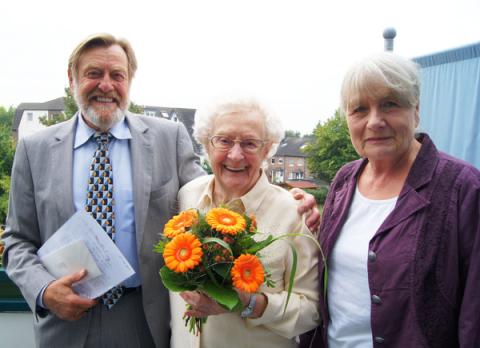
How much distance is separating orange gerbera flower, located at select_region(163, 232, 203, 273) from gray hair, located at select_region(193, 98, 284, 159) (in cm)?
80

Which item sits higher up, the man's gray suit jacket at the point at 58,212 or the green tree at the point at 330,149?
the man's gray suit jacket at the point at 58,212

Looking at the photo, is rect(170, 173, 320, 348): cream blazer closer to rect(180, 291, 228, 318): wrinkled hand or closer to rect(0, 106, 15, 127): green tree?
rect(180, 291, 228, 318): wrinkled hand

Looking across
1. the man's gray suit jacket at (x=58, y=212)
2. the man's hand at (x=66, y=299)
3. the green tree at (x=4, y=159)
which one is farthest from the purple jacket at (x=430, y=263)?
the green tree at (x=4, y=159)

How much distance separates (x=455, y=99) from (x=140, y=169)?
308 cm

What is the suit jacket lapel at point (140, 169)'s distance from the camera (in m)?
2.33

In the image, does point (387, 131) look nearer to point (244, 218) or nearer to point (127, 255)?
point (244, 218)

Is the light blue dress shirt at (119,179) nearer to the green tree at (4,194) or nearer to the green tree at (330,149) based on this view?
the green tree at (4,194)

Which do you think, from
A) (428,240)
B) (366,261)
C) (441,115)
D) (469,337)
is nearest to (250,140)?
(366,261)

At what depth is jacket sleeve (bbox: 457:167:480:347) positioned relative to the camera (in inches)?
63.5

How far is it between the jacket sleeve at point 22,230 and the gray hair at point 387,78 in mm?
1948

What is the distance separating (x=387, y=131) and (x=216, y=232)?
966 mm

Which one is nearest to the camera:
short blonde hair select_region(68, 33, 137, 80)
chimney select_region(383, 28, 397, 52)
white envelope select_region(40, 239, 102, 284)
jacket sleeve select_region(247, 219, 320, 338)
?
jacket sleeve select_region(247, 219, 320, 338)

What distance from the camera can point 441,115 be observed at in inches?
156

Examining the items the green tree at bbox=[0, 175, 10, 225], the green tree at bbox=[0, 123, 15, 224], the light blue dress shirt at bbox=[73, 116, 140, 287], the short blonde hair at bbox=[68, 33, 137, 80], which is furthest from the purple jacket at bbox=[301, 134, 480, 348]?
the green tree at bbox=[0, 123, 15, 224]
